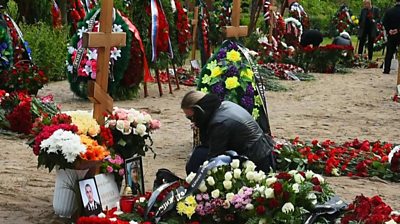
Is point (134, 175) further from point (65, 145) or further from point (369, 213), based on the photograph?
point (369, 213)

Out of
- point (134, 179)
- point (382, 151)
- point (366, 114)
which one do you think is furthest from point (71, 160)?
point (366, 114)

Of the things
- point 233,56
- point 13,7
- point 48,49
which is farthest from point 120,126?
point 13,7

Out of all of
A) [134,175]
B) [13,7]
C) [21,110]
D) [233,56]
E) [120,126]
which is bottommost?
[21,110]

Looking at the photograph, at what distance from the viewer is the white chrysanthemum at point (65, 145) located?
6.22 metres

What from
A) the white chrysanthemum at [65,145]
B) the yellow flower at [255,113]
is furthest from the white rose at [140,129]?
the yellow flower at [255,113]

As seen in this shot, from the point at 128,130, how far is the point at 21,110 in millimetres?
3750

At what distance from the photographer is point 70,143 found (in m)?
6.23

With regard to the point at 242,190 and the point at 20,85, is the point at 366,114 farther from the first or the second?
the point at 242,190

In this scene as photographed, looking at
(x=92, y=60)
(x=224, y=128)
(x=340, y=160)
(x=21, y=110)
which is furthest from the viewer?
(x=92, y=60)

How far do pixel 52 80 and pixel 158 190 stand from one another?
38.0ft

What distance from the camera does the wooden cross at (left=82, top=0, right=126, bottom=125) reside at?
6738 millimetres

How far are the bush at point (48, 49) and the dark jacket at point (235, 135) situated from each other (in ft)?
33.5

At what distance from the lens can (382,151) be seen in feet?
31.9

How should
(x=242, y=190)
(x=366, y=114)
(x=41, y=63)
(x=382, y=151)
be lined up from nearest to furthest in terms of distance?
(x=242, y=190) < (x=382, y=151) < (x=366, y=114) < (x=41, y=63)
